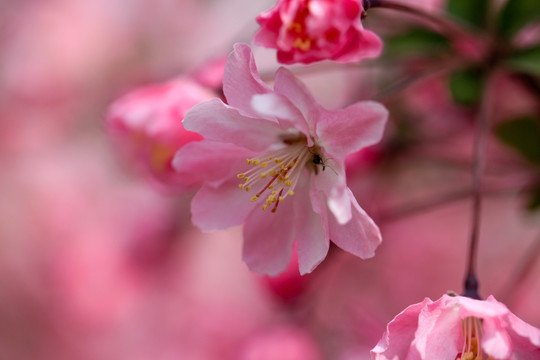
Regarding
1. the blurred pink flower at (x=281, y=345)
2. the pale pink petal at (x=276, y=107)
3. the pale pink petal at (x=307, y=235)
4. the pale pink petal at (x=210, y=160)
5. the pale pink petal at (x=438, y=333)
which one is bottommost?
the blurred pink flower at (x=281, y=345)

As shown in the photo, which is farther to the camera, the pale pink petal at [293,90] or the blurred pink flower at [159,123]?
the blurred pink flower at [159,123]

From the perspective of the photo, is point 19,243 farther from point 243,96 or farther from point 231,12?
point 243,96

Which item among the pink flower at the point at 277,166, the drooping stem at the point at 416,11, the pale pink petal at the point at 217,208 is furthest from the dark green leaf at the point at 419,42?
the pale pink petal at the point at 217,208

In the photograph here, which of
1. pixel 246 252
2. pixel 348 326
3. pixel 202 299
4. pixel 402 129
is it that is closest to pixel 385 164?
pixel 402 129

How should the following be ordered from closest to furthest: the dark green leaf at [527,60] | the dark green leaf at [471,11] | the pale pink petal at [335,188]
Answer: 1. the pale pink petal at [335,188]
2. the dark green leaf at [527,60]
3. the dark green leaf at [471,11]

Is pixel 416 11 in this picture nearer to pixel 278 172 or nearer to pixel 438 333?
pixel 278 172

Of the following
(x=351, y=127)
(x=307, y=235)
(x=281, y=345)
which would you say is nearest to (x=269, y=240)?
(x=307, y=235)

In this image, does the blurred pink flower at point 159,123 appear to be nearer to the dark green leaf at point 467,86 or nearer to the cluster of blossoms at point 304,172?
the cluster of blossoms at point 304,172
